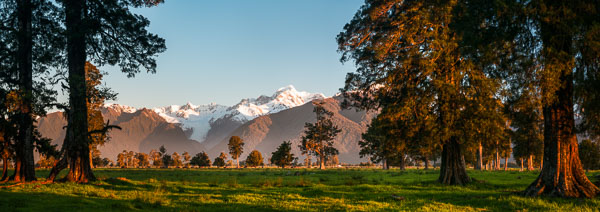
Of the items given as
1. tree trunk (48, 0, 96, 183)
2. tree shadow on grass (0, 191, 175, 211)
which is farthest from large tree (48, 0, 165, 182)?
tree shadow on grass (0, 191, 175, 211)

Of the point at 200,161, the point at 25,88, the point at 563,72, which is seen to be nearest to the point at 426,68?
the point at 563,72

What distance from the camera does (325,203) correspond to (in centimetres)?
1440

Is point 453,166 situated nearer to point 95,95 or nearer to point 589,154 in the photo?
point 95,95

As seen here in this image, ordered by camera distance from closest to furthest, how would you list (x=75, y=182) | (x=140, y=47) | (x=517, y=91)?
(x=517, y=91), (x=75, y=182), (x=140, y=47)

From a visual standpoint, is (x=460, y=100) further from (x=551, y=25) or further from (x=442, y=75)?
(x=551, y=25)

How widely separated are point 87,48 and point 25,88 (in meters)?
4.99

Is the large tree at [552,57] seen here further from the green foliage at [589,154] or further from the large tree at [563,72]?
the green foliage at [589,154]

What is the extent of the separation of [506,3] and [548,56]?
289 centimetres

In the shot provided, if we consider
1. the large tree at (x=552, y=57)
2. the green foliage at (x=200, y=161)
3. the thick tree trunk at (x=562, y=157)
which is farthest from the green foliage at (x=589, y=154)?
the green foliage at (x=200, y=161)

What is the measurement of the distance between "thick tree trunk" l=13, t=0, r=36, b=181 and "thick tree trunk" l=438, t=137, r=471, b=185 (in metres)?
29.0

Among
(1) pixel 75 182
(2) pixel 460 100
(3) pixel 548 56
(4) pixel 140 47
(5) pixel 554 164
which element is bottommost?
(1) pixel 75 182

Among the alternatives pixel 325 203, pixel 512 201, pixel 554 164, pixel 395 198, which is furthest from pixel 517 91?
pixel 325 203

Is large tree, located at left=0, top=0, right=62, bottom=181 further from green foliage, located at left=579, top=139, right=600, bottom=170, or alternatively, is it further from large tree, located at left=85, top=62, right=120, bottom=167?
green foliage, located at left=579, top=139, right=600, bottom=170

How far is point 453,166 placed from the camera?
24.7 metres
